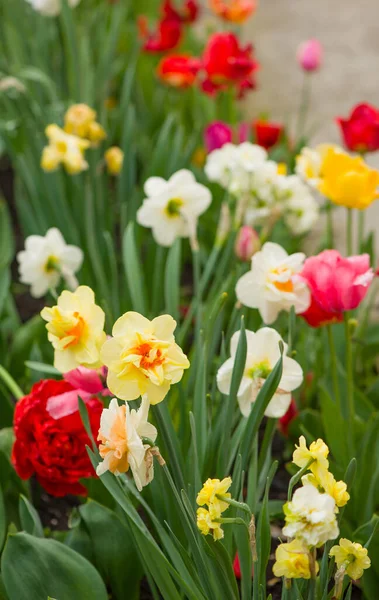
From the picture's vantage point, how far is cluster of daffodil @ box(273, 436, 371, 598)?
69 cm

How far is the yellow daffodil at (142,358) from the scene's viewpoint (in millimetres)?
768

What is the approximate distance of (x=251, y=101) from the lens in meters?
2.90

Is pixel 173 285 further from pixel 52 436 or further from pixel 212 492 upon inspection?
pixel 212 492

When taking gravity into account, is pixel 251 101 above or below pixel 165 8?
below

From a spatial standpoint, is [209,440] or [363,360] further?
[363,360]

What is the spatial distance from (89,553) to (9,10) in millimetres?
1993

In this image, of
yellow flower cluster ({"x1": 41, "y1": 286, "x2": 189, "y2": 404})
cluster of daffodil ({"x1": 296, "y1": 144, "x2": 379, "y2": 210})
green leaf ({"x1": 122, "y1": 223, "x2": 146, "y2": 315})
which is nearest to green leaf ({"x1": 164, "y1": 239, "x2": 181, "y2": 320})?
green leaf ({"x1": 122, "y1": 223, "x2": 146, "y2": 315})

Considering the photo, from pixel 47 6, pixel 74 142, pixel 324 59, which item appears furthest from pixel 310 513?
pixel 324 59

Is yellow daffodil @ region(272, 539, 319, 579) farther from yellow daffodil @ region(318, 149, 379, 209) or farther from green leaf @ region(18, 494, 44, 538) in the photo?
yellow daffodil @ region(318, 149, 379, 209)

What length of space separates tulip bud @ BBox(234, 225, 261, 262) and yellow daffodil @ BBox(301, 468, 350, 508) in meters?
0.69

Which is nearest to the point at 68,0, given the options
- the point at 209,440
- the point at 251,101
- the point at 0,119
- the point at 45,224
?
the point at 0,119

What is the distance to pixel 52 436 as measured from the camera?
1038 mm

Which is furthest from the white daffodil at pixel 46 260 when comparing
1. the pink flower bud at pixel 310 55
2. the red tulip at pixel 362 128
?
the pink flower bud at pixel 310 55

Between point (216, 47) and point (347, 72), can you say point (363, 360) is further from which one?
point (347, 72)
